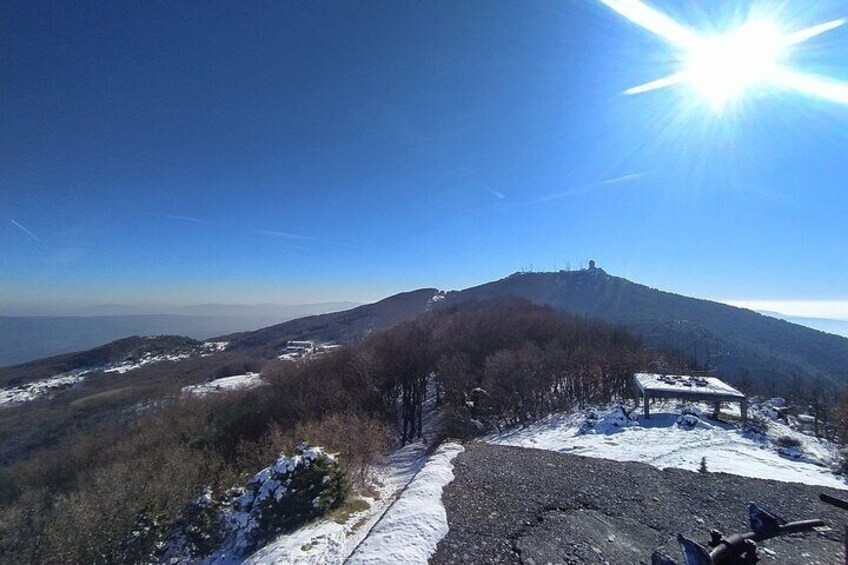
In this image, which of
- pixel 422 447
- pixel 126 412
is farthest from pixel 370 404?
pixel 126 412

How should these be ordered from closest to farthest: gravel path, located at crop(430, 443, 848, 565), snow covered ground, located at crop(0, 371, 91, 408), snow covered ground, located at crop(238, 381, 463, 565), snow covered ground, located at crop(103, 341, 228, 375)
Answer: snow covered ground, located at crop(238, 381, 463, 565)
gravel path, located at crop(430, 443, 848, 565)
snow covered ground, located at crop(0, 371, 91, 408)
snow covered ground, located at crop(103, 341, 228, 375)

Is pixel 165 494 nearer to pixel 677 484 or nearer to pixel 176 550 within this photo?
pixel 176 550

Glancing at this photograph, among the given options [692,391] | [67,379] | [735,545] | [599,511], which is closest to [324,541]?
[599,511]

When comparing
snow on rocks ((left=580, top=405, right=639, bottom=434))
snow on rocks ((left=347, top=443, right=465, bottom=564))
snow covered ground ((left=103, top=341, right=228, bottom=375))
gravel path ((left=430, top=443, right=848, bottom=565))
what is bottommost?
snow covered ground ((left=103, top=341, right=228, bottom=375))

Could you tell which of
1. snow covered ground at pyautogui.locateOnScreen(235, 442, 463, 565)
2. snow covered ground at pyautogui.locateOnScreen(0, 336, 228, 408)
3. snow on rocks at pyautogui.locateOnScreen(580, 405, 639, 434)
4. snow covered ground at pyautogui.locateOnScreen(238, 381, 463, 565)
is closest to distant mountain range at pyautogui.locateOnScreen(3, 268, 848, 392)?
snow covered ground at pyautogui.locateOnScreen(0, 336, 228, 408)

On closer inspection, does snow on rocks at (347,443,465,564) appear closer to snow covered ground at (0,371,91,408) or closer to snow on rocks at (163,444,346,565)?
snow on rocks at (163,444,346,565)
